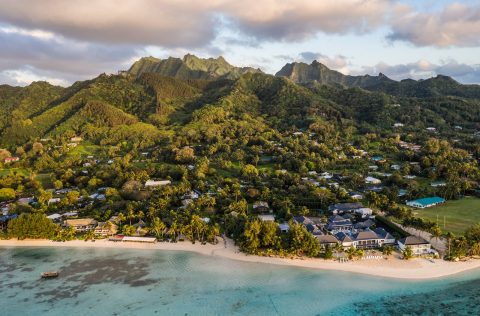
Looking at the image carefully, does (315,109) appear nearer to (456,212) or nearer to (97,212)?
(456,212)

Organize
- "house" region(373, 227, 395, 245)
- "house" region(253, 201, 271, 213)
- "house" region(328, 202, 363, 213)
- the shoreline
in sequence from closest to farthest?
the shoreline, "house" region(373, 227, 395, 245), "house" region(328, 202, 363, 213), "house" region(253, 201, 271, 213)

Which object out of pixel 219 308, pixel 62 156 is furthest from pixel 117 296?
pixel 62 156

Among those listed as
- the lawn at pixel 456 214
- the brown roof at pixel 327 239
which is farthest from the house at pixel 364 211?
the brown roof at pixel 327 239

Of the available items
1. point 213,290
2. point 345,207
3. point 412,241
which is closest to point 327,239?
point 412,241

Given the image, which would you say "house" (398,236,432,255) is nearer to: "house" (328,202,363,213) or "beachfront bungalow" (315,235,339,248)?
→ "beachfront bungalow" (315,235,339,248)

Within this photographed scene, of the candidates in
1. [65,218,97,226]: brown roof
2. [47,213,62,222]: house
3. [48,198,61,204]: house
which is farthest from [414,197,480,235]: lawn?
[48,198,61,204]: house

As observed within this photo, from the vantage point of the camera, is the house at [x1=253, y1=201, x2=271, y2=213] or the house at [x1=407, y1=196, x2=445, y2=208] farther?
the house at [x1=407, y1=196, x2=445, y2=208]
